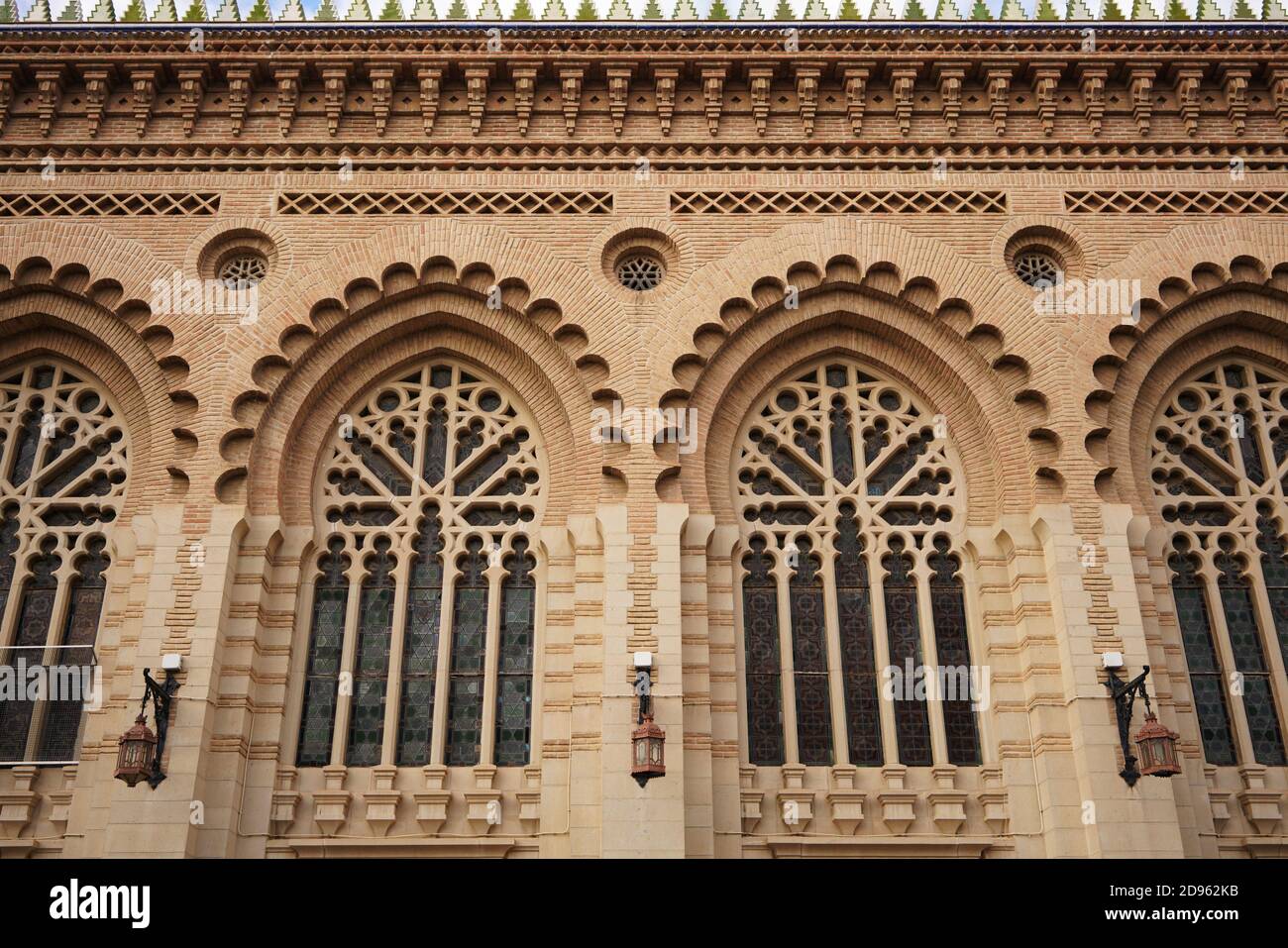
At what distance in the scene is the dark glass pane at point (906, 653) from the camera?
1342 cm

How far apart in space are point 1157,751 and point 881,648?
3007 mm

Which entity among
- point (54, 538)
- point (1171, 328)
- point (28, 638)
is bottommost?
point (28, 638)

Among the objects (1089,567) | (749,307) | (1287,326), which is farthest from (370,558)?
(1287,326)

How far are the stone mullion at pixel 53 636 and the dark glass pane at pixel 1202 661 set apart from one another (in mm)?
12319

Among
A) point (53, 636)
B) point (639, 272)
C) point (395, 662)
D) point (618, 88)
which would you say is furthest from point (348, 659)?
point (618, 88)

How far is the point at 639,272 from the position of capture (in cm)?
1527

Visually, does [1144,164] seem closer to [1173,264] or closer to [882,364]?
[1173,264]

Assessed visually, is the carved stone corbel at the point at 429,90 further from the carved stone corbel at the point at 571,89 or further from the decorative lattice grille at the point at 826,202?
the decorative lattice grille at the point at 826,202

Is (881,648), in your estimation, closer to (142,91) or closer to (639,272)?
(639,272)

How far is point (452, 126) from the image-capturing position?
1562 centimetres

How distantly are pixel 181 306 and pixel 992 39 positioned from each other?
10.3m

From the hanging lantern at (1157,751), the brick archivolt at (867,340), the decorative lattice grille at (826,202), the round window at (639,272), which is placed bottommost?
the hanging lantern at (1157,751)

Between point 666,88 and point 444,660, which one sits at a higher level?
point 666,88

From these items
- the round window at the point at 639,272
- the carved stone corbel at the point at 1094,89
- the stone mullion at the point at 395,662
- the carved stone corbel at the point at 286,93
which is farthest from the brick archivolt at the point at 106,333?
the carved stone corbel at the point at 1094,89
